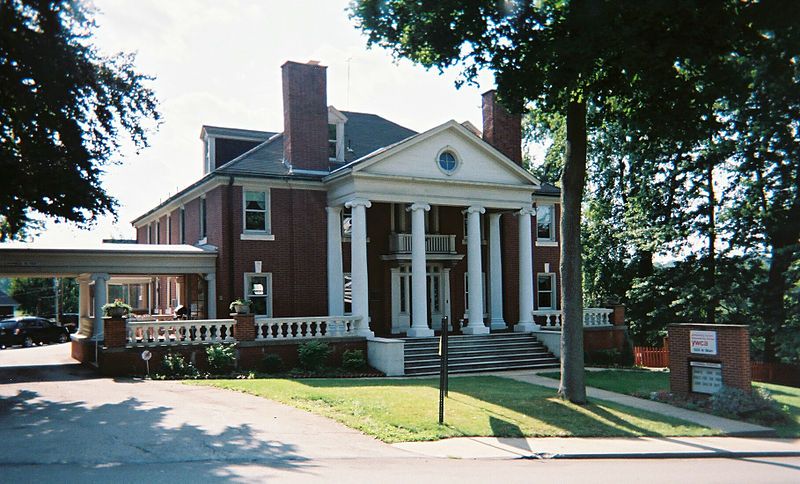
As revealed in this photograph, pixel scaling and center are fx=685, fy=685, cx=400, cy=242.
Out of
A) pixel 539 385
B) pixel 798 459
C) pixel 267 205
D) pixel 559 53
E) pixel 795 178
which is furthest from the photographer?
pixel 795 178

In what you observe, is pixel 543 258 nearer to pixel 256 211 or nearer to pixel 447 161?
pixel 447 161

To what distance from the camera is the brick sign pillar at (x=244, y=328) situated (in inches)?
861

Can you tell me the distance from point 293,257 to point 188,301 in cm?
657

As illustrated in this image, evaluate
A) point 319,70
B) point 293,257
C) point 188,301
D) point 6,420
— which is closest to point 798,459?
point 6,420

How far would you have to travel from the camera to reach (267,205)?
25688 mm

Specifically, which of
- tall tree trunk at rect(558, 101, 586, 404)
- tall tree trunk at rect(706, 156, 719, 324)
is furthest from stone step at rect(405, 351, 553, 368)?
tall tree trunk at rect(706, 156, 719, 324)

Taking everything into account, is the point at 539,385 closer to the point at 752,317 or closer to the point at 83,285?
the point at 752,317

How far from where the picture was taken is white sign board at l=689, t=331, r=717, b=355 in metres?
17.6

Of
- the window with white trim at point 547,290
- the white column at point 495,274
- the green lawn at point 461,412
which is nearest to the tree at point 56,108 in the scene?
the green lawn at point 461,412

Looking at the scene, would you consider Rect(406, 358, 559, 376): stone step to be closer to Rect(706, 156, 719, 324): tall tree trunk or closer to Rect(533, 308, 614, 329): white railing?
Rect(533, 308, 614, 329): white railing

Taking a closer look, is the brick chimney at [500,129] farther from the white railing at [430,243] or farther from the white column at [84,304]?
the white column at [84,304]

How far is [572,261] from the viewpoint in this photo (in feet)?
56.7

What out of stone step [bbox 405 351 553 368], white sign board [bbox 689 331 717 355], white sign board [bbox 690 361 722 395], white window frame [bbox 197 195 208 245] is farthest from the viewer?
white window frame [bbox 197 195 208 245]

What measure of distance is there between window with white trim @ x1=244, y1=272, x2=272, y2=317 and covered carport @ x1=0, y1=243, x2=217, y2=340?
1389mm
